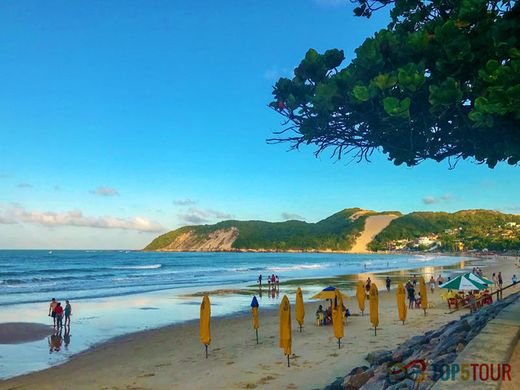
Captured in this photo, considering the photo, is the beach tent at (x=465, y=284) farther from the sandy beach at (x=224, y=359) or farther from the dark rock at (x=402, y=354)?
the dark rock at (x=402, y=354)

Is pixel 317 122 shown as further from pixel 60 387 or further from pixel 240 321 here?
pixel 240 321

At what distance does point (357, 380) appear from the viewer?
8.54 metres

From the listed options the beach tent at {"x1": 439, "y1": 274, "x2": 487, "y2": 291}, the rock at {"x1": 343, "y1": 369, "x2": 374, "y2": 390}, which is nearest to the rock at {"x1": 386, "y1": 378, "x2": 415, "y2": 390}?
the rock at {"x1": 343, "y1": 369, "x2": 374, "y2": 390}

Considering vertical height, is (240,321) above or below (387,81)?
below

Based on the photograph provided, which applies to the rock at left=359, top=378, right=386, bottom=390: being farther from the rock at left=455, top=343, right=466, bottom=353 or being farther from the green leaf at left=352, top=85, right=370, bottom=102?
the green leaf at left=352, top=85, right=370, bottom=102

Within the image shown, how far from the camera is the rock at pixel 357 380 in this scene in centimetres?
847

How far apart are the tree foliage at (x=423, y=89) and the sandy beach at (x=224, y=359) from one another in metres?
6.16

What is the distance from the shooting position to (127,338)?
19125 millimetres

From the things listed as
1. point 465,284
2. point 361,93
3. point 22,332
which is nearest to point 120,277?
point 22,332

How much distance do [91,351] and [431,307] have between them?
1798 cm

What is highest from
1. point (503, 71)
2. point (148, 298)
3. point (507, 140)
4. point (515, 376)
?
point (503, 71)

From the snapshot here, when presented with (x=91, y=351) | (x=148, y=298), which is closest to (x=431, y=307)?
(x=91, y=351)

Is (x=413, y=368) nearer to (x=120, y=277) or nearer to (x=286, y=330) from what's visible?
(x=286, y=330)

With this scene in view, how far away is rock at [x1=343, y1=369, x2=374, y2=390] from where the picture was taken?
8.47 meters
